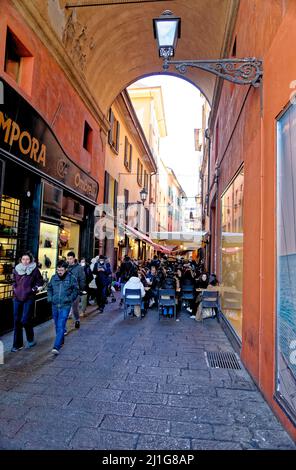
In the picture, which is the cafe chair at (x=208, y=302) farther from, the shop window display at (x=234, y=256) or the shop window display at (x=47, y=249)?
the shop window display at (x=47, y=249)

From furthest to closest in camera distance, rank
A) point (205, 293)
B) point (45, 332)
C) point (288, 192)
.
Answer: point (205, 293), point (45, 332), point (288, 192)

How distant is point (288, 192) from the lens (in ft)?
12.1

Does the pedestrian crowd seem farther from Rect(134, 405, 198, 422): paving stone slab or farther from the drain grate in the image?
the drain grate

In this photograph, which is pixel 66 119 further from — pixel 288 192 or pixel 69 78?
pixel 288 192

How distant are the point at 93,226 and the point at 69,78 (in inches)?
213

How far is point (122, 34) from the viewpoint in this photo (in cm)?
1152

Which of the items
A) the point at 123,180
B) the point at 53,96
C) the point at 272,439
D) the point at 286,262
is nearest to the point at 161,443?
the point at 272,439

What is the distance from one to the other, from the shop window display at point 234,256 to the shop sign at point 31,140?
4.78m

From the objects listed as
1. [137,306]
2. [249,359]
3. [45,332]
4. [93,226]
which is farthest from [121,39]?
[249,359]

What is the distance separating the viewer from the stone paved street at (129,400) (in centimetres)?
321

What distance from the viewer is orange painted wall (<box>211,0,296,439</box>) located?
379cm

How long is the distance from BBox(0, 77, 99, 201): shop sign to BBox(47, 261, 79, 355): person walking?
2.89 m

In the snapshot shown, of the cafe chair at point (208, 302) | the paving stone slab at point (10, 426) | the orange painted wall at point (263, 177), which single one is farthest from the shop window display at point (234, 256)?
the paving stone slab at point (10, 426)

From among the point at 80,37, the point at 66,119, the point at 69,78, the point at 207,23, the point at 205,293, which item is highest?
the point at 207,23
